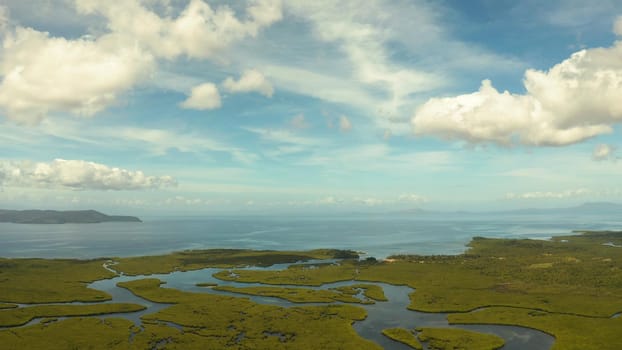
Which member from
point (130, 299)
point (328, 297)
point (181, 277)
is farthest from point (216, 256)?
point (328, 297)

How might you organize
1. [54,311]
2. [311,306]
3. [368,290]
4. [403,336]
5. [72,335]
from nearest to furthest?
[72,335] → [403,336] → [54,311] → [311,306] → [368,290]

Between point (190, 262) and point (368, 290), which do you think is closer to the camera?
point (368, 290)

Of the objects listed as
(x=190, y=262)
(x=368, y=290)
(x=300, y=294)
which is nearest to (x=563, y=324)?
(x=368, y=290)

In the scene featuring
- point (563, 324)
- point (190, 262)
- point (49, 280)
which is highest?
point (563, 324)

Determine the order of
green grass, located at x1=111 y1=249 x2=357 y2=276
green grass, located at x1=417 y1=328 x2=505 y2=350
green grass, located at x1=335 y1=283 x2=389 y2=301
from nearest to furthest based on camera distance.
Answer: green grass, located at x1=417 y1=328 x2=505 y2=350, green grass, located at x1=335 y1=283 x2=389 y2=301, green grass, located at x1=111 y1=249 x2=357 y2=276

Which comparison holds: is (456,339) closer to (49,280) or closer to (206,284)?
(206,284)

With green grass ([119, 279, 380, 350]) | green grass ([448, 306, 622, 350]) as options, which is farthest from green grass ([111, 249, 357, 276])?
green grass ([448, 306, 622, 350])

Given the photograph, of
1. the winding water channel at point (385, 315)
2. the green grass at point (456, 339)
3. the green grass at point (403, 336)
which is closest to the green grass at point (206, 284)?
the winding water channel at point (385, 315)

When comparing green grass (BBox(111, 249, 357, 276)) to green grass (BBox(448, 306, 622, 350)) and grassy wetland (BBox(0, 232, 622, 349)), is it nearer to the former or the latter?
grassy wetland (BBox(0, 232, 622, 349))
